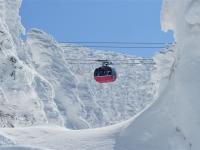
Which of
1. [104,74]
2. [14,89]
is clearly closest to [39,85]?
[14,89]

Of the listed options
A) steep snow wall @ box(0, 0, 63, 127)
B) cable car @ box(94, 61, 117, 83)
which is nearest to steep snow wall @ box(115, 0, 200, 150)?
cable car @ box(94, 61, 117, 83)

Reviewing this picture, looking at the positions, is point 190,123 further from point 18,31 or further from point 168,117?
point 18,31

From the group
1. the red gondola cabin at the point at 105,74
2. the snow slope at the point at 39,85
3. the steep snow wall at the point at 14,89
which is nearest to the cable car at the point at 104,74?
the red gondola cabin at the point at 105,74

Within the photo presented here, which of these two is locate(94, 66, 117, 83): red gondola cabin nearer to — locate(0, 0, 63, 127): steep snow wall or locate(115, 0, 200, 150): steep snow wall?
locate(115, 0, 200, 150): steep snow wall

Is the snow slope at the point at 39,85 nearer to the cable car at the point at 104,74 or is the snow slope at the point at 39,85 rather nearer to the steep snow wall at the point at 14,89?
the steep snow wall at the point at 14,89

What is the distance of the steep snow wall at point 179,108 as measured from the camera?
24.0 metres

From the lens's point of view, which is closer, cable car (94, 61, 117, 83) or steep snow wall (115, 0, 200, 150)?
steep snow wall (115, 0, 200, 150)

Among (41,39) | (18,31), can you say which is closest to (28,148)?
(18,31)

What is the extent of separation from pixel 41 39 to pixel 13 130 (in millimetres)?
89505

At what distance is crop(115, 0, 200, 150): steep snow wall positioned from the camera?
78.8 ft

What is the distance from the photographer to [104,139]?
2588cm

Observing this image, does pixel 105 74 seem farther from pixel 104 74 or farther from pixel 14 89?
pixel 14 89

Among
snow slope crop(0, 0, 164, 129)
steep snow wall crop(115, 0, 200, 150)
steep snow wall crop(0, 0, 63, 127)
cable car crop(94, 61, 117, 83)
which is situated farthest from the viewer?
snow slope crop(0, 0, 164, 129)

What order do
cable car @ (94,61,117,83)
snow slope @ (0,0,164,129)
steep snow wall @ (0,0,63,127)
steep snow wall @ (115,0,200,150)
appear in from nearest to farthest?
steep snow wall @ (115,0,200,150) < cable car @ (94,61,117,83) < steep snow wall @ (0,0,63,127) < snow slope @ (0,0,164,129)
